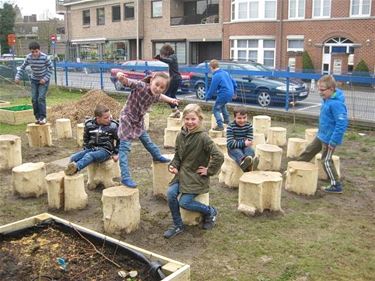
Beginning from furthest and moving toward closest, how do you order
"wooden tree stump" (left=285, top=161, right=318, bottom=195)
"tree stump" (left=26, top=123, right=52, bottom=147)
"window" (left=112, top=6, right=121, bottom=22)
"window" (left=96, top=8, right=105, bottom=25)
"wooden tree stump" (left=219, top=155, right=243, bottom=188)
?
1. "window" (left=96, top=8, right=105, bottom=25)
2. "window" (left=112, top=6, right=121, bottom=22)
3. "tree stump" (left=26, top=123, right=52, bottom=147)
4. "wooden tree stump" (left=219, top=155, right=243, bottom=188)
5. "wooden tree stump" (left=285, top=161, right=318, bottom=195)

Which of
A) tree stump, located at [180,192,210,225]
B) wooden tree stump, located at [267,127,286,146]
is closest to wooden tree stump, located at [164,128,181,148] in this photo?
wooden tree stump, located at [267,127,286,146]

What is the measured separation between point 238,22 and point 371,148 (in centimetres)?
2278

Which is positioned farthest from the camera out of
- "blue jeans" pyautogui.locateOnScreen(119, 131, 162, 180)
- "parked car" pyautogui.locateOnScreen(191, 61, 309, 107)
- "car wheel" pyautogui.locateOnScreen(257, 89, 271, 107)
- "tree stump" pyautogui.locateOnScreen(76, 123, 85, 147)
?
"car wheel" pyautogui.locateOnScreen(257, 89, 271, 107)

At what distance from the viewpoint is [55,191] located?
227 inches

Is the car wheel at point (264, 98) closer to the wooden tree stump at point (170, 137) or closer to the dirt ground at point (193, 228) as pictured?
the dirt ground at point (193, 228)

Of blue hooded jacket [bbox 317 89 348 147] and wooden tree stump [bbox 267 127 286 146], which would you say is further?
wooden tree stump [bbox 267 127 286 146]

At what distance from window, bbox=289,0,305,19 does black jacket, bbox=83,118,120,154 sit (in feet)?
81.1

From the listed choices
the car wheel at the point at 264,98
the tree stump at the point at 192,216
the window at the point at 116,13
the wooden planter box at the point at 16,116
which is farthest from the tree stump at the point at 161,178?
the window at the point at 116,13

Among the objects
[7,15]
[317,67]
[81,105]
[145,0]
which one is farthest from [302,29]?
[7,15]

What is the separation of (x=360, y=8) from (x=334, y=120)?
22.2m

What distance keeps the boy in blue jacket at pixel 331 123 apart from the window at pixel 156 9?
3346cm

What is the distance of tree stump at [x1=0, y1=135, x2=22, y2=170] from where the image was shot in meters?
7.61

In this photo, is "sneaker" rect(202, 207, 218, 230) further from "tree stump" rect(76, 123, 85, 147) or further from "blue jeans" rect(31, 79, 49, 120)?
"blue jeans" rect(31, 79, 49, 120)

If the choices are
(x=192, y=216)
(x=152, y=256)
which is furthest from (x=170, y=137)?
(x=152, y=256)
